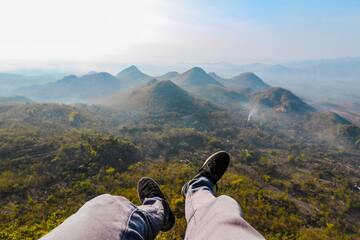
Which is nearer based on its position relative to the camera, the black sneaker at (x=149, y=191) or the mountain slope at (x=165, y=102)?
the black sneaker at (x=149, y=191)

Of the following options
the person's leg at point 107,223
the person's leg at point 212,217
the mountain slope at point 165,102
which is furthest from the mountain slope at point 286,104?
the person's leg at point 107,223

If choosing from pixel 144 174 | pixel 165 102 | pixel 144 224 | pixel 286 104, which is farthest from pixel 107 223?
pixel 286 104

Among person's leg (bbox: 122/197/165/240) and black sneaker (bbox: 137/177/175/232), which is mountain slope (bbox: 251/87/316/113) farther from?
person's leg (bbox: 122/197/165/240)

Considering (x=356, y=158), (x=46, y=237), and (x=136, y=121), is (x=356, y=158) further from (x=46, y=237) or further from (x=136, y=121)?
(x=46, y=237)

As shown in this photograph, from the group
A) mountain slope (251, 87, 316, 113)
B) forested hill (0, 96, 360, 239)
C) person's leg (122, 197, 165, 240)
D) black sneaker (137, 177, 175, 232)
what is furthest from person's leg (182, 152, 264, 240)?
mountain slope (251, 87, 316, 113)

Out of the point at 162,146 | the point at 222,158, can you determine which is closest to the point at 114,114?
the point at 162,146

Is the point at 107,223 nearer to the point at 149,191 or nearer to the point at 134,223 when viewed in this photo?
the point at 134,223

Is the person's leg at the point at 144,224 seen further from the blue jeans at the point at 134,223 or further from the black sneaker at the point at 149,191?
the black sneaker at the point at 149,191

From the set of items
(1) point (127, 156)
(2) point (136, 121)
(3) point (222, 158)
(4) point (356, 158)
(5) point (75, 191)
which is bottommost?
(4) point (356, 158)
